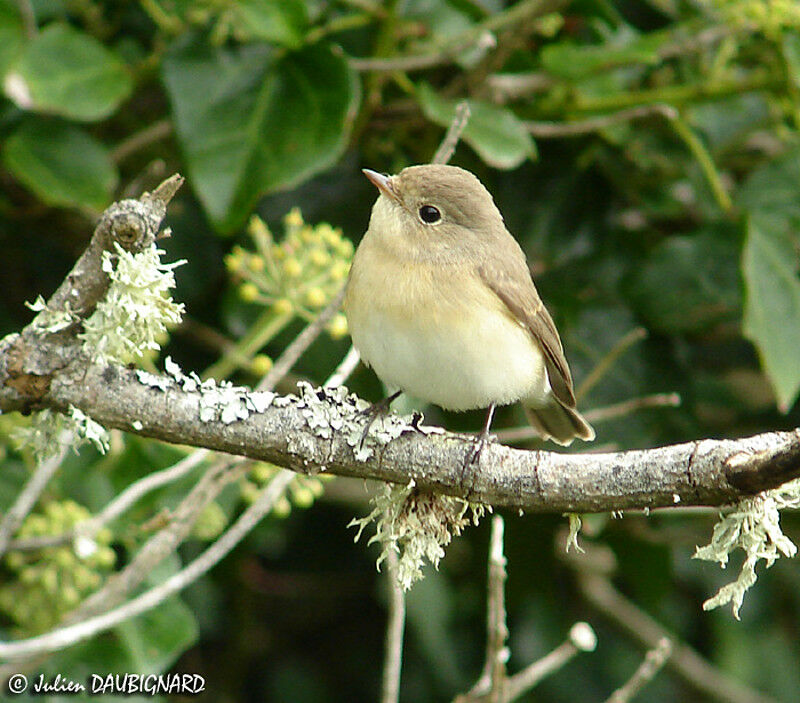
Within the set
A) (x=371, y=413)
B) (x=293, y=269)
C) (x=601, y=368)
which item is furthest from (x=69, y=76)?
(x=601, y=368)

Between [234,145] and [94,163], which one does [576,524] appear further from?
[94,163]

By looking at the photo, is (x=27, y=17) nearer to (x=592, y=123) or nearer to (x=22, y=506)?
(x=22, y=506)

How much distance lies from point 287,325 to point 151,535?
880 millimetres

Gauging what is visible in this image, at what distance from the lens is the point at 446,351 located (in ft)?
8.79

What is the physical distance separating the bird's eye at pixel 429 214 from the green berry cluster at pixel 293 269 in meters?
0.26

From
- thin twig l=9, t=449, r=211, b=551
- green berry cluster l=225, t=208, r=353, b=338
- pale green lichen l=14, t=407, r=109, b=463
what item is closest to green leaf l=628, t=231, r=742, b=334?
green berry cluster l=225, t=208, r=353, b=338

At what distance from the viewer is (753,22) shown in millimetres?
3400

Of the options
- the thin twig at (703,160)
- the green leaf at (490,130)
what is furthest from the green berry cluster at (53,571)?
the thin twig at (703,160)

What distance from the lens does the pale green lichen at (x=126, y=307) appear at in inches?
78.9

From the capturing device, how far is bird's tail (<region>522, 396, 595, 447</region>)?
3219 millimetres

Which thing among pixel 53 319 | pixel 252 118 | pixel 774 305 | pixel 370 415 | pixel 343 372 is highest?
pixel 53 319

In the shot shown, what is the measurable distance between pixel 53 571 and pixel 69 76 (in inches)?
60.1

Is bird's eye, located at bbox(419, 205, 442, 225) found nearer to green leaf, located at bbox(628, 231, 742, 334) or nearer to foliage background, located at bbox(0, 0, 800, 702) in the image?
foliage background, located at bbox(0, 0, 800, 702)

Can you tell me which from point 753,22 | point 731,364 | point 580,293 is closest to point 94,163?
point 580,293
